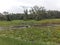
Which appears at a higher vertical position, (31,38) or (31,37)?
(31,38)

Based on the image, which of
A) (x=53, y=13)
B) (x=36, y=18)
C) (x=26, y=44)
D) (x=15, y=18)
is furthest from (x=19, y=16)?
(x=26, y=44)

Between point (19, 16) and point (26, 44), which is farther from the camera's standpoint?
point (19, 16)

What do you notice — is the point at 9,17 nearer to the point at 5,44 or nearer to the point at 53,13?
the point at 53,13

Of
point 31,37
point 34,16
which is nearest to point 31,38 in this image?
point 31,37

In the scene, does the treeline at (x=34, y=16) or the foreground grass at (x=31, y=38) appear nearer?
the foreground grass at (x=31, y=38)

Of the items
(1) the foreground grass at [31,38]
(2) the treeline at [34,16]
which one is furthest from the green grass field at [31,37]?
(2) the treeline at [34,16]

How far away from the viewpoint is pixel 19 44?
521 inches

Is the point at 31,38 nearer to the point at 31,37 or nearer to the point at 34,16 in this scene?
the point at 31,37

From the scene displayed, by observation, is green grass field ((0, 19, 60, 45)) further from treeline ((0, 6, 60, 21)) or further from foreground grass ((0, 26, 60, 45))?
treeline ((0, 6, 60, 21))

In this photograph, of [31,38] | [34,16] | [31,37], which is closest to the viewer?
[31,38]

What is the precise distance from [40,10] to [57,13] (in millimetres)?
7998

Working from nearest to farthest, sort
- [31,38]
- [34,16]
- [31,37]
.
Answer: [31,38], [31,37], [34,16]

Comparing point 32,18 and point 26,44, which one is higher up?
point 26,44

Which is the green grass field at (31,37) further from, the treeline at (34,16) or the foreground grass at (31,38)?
the treeline at (34,16)
